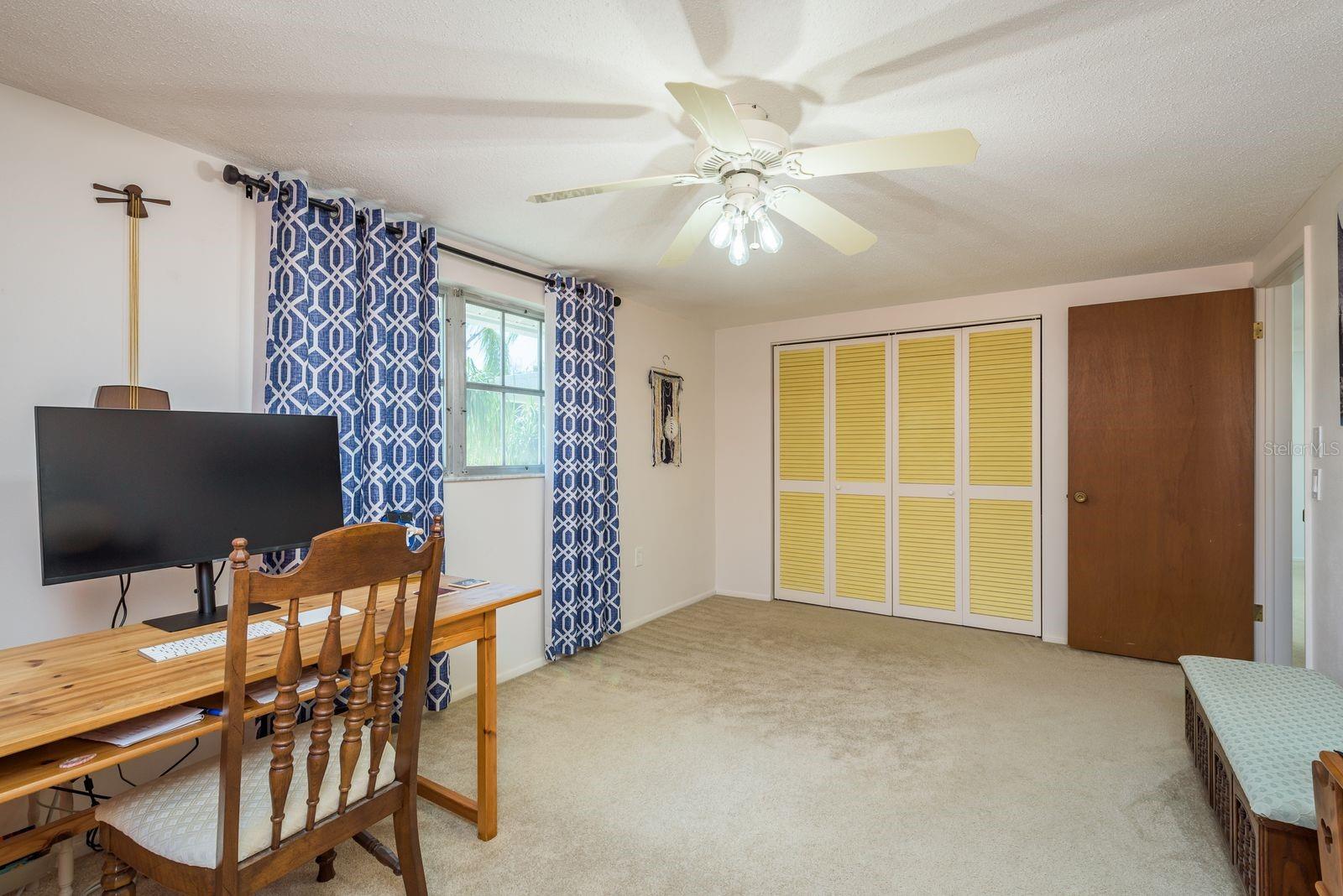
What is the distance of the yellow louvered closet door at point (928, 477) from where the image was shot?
4402 millimetres

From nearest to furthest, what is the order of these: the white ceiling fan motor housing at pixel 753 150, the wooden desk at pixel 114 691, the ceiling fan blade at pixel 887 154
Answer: the wooden desk at pixel 114 691
the ceiling fan blade at pixel 887 154
the white ceiling fan motor housing at pixel 753 150

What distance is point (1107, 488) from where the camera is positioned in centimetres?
376

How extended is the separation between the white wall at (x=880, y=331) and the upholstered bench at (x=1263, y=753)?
165 centimetres

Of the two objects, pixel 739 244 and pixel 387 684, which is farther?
pixel 739 244

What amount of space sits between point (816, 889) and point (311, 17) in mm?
2598

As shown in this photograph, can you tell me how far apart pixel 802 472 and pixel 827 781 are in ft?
9.47

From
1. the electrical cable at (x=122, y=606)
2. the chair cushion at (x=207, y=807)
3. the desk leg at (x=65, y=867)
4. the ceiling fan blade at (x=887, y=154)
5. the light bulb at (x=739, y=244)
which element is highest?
the ceiling fan blade at (x=887, y=154)

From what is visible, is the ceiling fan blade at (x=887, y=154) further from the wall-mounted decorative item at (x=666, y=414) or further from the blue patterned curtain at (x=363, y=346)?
the wall-mounted decorative item at (x=666, y=414)

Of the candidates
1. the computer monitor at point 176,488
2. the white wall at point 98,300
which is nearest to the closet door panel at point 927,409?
the computer monitor at point 176,488

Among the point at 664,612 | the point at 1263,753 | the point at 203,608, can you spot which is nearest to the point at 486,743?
the point at 203,608

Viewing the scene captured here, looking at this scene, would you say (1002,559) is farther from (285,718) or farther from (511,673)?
(285,718)

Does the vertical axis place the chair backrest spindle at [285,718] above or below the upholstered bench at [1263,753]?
above

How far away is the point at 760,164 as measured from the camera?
1783mm

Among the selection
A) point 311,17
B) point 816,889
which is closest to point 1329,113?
point 816,889
